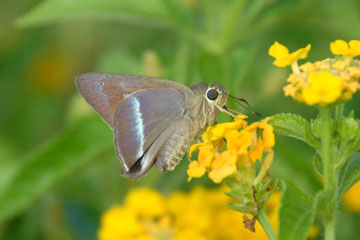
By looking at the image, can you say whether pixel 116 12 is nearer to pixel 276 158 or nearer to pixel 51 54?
pixel 276 158

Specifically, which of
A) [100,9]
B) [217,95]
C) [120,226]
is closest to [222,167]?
[217,95]

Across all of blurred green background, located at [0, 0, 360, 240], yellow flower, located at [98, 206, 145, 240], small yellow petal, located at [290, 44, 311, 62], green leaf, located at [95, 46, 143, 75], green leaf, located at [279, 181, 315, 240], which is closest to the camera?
green leaf, located at [279, 181, 315, 240]

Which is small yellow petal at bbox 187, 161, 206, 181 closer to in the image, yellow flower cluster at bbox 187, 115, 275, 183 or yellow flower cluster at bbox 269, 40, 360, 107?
yellow flower cluster at bbox 187, 115, 275, 183

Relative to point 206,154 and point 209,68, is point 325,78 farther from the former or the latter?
point 209,68

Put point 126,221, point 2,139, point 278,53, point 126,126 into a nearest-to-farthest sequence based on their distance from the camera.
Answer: point 278,53, point 126,126, point 126,221, point 2,139

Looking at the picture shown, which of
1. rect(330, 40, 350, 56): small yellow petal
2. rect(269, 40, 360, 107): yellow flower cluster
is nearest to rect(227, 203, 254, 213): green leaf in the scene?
rect(269, 40, 360, 107): yellow flower cluster

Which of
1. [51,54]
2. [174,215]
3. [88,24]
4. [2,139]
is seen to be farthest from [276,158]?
[51,54]

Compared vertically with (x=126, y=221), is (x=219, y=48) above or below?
above
